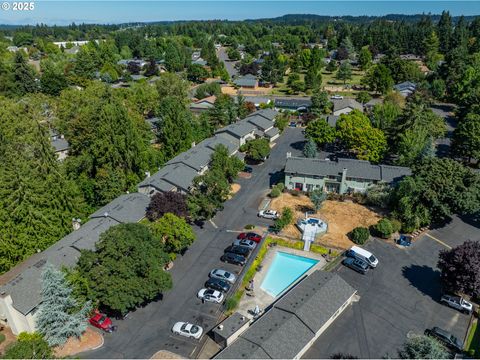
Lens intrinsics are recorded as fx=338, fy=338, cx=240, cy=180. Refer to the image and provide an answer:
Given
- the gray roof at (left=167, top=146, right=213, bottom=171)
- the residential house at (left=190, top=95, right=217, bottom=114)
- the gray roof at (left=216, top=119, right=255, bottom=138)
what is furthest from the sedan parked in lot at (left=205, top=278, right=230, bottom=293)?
the residential house at (left=190, top=95, right=217, bottom=114)

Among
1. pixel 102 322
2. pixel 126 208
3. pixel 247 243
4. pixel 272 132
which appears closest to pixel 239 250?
pixel 247 243

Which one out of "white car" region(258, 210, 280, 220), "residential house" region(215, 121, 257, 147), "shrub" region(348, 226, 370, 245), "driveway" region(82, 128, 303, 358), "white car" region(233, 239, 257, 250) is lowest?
"driveway" region(82, 128, 303, 358)

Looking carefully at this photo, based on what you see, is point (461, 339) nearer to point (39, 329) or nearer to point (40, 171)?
point (39, 329)

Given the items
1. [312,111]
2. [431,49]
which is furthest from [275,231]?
[431,49]

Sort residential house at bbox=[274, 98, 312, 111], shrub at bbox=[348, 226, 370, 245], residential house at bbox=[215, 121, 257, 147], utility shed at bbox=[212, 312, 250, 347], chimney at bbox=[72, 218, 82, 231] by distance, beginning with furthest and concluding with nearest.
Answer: residential house at bbox=[274, 98, 312, 111] → residential house at bbox=[215, 121, 257, 147] → chimney at bbox=[72, 218, 82, 231] → shrub at bbox=[348, 226, 370, 245] → utility shed at bbox=[212, 312, 250, 347]

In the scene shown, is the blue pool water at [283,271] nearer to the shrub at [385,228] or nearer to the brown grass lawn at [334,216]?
the brown grass lawn at [334,216]

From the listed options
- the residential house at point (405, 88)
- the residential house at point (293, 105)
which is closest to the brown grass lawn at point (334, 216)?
the residential house at point (293, 105)

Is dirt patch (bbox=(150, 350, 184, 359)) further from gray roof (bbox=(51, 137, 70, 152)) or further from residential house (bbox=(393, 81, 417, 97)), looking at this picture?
residential house (bbox=(393, 81, 417, 97))
